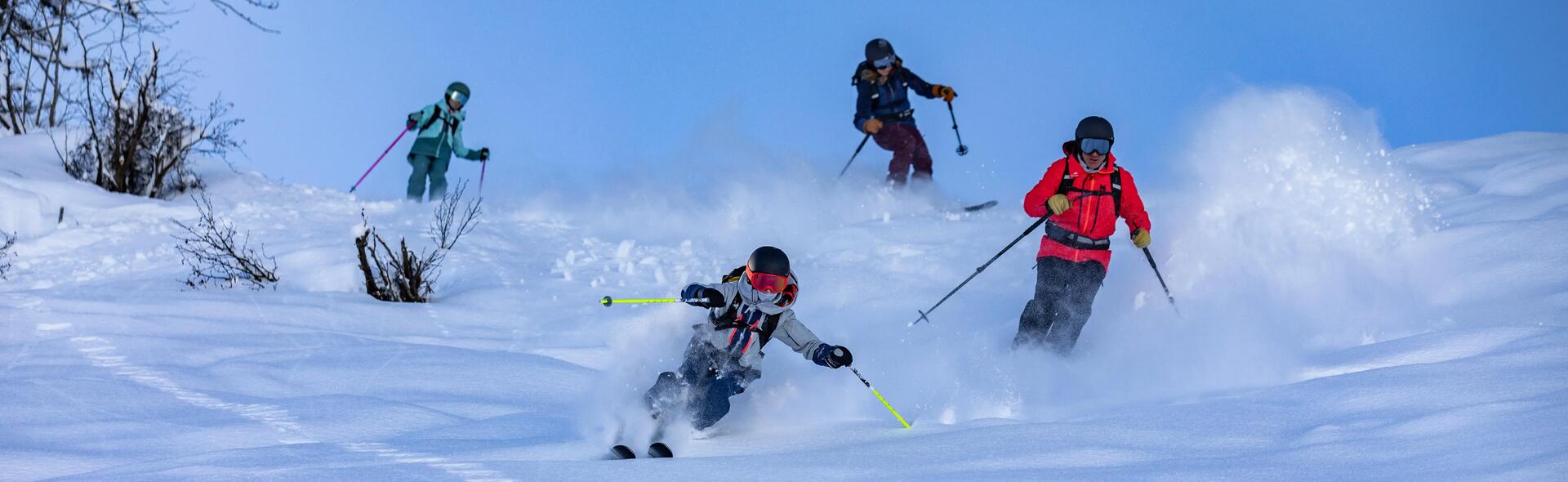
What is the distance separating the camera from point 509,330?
772 centimetres

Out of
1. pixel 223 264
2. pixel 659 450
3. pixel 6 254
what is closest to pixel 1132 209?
pixel 659 450

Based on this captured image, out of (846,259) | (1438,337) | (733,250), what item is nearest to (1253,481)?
(1438,337)

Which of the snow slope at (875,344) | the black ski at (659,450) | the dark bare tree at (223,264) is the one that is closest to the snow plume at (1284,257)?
the snow slope at (875,344)

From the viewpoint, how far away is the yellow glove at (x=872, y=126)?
1120cm

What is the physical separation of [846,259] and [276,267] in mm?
4492

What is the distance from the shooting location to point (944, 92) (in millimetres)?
10977

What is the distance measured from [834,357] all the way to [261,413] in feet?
8.35

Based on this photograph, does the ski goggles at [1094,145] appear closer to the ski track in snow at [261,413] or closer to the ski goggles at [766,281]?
the ski goggles at [766,281]

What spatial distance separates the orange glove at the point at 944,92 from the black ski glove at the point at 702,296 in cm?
657

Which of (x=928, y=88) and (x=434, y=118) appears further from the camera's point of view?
(x=434, y=118)

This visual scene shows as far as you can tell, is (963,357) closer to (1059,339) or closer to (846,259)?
(1059,339)

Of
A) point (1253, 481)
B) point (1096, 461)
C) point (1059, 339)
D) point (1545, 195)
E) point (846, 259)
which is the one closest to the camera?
point (1253, 481)

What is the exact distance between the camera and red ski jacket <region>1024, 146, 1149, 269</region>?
6176mm

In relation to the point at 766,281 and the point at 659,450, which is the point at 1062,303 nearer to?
the point at 766,281
